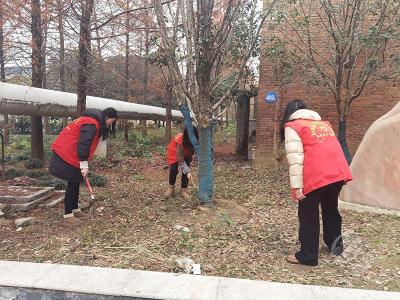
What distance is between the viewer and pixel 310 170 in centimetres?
379

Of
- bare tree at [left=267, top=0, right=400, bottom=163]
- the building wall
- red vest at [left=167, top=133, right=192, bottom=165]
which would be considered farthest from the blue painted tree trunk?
the building wall

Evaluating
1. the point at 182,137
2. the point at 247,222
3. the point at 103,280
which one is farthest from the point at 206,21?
the point at 103,280

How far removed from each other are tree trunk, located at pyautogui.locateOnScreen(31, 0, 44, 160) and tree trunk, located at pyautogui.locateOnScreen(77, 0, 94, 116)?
910 mm

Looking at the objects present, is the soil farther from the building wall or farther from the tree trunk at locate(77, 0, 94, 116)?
the building wall

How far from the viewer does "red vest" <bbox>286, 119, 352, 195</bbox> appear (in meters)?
3.75

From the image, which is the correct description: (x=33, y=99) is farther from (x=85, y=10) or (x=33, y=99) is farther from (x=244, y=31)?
(x=244, y=31)

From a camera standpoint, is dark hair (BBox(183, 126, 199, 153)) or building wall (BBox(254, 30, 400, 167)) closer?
dark hair (BBox(183, 126, 199, 153))

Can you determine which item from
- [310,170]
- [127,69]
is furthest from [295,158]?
[127,69]

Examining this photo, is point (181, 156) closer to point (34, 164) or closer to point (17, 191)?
point (17, 191)

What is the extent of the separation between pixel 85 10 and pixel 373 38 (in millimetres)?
5553

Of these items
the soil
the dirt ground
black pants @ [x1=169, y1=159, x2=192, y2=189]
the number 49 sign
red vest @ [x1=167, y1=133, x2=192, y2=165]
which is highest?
the number 49 sign

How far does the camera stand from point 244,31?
8922 mm

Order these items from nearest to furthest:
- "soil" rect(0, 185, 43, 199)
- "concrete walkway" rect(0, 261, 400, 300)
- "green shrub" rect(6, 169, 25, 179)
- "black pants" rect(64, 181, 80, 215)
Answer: "concrete walkway" rect(0, 261, 400, 300) → "black pants" rect(64, 181, 80, 215) → "soil" rect(0, 185, 43, 199) → "green shrub" rect(6, 169, 25, 179)

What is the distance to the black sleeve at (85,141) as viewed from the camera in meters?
4.83
